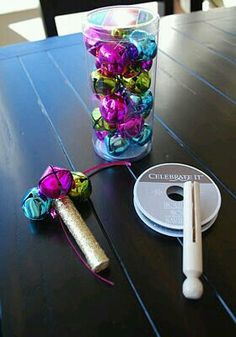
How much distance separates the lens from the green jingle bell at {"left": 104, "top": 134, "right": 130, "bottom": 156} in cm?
54

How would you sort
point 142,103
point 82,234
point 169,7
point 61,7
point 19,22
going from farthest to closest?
point 19,22 < point 169,7 < point 61,7 < point 142,103 < point 82,234

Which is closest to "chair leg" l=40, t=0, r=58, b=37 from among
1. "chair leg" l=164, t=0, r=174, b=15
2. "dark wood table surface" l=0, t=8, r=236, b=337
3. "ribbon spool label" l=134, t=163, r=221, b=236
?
"dark wood table surface" l=0, t=8, r=236, b=337

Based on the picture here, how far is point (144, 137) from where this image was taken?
1.84 ft

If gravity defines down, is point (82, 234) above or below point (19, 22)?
above

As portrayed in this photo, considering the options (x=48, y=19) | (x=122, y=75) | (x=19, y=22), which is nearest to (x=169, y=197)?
(x=122, y=75)

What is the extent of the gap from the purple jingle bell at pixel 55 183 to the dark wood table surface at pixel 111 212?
44 millimetres

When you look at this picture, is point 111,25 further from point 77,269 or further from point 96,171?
point 77,269

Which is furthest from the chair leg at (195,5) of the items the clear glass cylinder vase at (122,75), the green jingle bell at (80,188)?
the green jingle bell at (80,188)

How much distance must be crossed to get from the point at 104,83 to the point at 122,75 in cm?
3

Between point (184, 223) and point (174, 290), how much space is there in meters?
0.08

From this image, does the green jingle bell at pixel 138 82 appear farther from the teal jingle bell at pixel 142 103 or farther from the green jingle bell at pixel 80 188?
the green jingle bell at pixel 80 188

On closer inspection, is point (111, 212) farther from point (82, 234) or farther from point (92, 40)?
point (92, 40)

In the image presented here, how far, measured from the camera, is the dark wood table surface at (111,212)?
1.14 ft

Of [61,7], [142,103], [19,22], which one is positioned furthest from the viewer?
[19,22]
